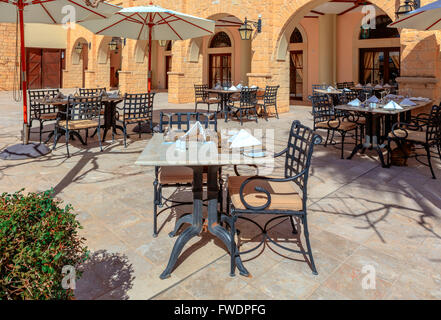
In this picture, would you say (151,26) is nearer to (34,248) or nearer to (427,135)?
(427,135)

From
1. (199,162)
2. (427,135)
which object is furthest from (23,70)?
(427,135)

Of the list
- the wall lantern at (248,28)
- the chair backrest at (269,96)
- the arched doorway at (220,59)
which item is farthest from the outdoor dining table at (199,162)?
the arched doorway at (220,59)

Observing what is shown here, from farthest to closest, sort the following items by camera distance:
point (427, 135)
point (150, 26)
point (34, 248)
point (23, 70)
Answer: point (150, 26) < point (23, 70) < point (427, 135) < point (34, 248)

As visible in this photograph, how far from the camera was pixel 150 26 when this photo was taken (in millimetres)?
6688

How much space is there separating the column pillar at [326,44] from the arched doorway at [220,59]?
4.62 m

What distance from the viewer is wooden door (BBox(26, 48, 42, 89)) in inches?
755

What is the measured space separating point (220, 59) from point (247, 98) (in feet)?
29.1

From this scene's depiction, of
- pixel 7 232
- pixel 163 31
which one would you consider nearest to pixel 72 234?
pixel 7 232

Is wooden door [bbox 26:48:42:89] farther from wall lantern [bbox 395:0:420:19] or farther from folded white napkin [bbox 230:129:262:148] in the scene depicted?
folded white napkin [bbox 230:129:262:148]

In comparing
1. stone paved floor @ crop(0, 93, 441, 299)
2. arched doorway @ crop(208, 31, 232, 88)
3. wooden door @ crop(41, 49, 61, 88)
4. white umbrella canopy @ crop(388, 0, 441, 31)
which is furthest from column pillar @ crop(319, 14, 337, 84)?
wooden door @ crop(41, 49, 61, 88)

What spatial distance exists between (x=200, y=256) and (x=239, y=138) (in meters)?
0.88

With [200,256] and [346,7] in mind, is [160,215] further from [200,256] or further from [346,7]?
[346,7]

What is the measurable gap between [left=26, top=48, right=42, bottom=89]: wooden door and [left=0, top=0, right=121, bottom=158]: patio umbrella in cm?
1527

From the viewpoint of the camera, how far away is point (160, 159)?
2.02m
